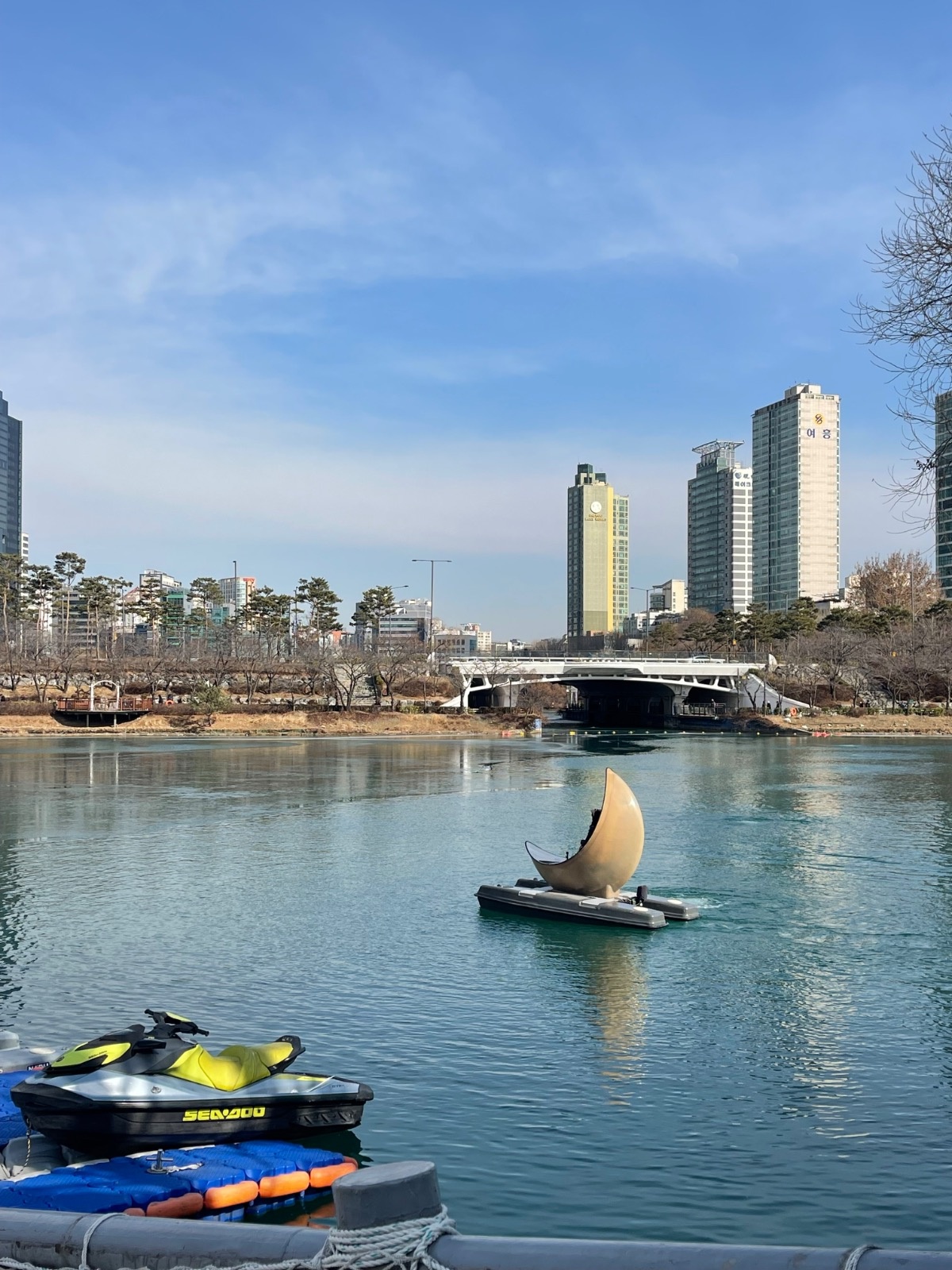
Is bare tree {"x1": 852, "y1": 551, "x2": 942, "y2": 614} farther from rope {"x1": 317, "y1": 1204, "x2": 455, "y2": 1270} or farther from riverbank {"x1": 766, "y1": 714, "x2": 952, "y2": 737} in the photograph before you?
rope {"x1": 317, "y1": 1204, "x2": 455, "y2": 1270}

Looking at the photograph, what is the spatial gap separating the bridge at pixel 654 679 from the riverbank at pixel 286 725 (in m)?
9.03

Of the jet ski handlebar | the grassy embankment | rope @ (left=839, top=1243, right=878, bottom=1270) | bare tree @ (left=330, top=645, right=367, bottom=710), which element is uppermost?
bare tree @ (left=330, top=645, right=367, bottom=710)

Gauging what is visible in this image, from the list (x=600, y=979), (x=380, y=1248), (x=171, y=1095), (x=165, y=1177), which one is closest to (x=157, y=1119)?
(x=171, y=1095)

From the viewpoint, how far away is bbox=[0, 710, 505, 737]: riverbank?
92312 mm

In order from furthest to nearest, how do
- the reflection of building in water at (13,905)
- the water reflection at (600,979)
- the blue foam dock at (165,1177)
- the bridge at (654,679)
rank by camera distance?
the bridge at (654,679)
the reflection of building in water at (13,905)
the water reflection at (600,979)
the blue foam dock at (165,1177)

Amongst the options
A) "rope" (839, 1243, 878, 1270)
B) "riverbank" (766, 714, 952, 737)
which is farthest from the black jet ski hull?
"riverbank" (766, 714, 952, 737)

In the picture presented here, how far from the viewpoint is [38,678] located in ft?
356

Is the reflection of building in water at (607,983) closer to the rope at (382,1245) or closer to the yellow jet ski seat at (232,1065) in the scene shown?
the yellow jet ski seat at (232,1065)

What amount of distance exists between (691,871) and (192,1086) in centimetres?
2046

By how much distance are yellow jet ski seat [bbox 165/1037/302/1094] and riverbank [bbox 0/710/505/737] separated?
83.5 m

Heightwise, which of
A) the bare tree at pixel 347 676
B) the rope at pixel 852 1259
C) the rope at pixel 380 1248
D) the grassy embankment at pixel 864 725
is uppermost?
the bare tree at pixel 347 676

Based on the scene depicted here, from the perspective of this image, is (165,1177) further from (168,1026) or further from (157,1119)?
(168,1026)

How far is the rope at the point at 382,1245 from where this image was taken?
5797 mm

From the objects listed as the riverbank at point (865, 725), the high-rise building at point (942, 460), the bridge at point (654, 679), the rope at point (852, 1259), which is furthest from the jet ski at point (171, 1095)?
the bridge at point (654, 679)
